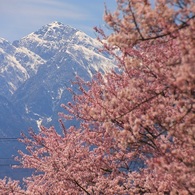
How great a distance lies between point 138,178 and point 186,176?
15.4 ft

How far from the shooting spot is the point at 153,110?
6176 millimetres

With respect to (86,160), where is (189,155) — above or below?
below

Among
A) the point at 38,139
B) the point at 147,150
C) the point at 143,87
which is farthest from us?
the point at 38,139

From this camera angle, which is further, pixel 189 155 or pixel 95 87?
pixel 95 87

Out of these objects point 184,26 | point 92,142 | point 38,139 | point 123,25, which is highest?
point 38,139

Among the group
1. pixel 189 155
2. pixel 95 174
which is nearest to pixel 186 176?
pixel 189 155

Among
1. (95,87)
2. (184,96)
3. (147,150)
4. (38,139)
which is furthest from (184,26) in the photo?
(38,139)

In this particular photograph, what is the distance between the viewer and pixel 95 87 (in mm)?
11000

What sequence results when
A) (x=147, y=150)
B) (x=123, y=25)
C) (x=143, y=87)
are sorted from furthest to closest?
(x=147, y=150) < (x=143, y=87) < (x=123, y=25)

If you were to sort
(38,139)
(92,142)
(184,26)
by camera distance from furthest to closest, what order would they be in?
(38,139) < (92,142) < (184,26)

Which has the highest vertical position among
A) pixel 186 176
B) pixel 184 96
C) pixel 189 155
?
pixel 184 96

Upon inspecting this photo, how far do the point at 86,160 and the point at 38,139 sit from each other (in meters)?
4.43

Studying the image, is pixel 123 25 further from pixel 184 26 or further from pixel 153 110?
Result: pixel 153 110

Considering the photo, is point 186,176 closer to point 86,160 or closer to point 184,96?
point 184,96
